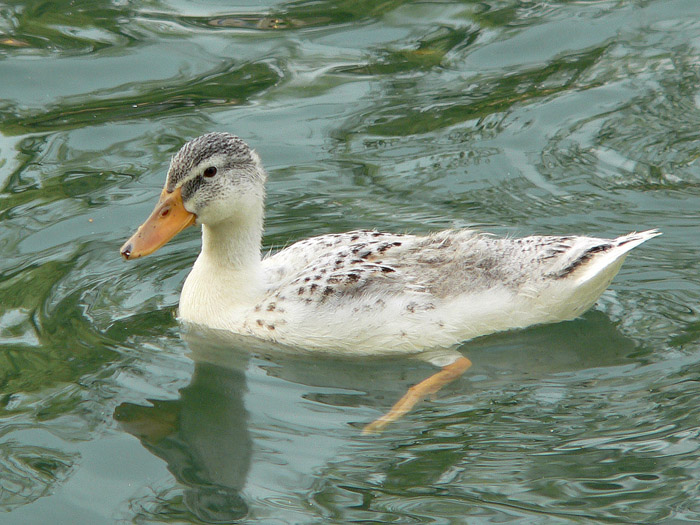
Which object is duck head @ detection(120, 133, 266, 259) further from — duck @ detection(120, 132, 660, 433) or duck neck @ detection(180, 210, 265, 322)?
duck neck @ detection(180, 210, 265, 322)

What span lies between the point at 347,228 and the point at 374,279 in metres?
1.86

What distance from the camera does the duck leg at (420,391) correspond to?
7.18 meters

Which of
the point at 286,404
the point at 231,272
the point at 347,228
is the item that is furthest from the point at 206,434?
the point at 347,228

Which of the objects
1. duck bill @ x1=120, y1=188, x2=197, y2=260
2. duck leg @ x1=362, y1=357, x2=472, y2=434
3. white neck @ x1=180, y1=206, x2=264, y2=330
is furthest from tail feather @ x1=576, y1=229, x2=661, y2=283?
duck bill @ x1=120, y1=188, x2=197, y2=260

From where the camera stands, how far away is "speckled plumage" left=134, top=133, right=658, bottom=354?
25.8 feet

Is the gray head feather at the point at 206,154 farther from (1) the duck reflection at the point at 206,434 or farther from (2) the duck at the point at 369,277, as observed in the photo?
(1) the duck reflection at the point at 206,434

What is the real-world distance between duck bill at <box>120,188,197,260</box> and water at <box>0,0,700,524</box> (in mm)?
717

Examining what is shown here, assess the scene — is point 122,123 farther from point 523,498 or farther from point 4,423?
point 523,498

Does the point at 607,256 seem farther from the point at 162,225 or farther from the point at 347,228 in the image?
the point at 162,225

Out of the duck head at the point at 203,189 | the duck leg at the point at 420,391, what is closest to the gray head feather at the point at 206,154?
the duck head at the point at 203,189

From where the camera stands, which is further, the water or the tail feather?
the tail feather

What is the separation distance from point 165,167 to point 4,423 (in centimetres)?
398

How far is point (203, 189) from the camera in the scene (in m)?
7.95

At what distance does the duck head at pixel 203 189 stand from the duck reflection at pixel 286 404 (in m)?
0.85
